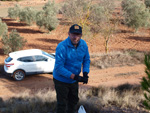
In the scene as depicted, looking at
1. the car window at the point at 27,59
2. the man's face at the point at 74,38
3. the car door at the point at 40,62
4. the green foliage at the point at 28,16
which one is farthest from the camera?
the green foliage at the point at 28,16

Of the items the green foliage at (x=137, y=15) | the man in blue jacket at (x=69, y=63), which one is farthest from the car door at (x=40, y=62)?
the green foliage at (x=137, y=15)

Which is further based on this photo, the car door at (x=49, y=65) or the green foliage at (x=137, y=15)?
the green foliage at (x=137, y=15)

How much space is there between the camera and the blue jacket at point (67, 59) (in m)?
3.19

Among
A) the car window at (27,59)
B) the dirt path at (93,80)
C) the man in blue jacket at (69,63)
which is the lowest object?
the dirt path at (93,80)

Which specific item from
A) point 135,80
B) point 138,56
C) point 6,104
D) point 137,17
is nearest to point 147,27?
point 137,17

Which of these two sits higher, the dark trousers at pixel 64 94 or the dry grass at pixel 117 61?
the dark trousers at pixel 64 94

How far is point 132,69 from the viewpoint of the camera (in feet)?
34.1

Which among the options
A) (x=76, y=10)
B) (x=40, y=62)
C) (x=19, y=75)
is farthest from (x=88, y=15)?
(x=19, y=75)

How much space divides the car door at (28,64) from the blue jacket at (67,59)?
6.60 m

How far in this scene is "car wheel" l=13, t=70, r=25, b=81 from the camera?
379 inches

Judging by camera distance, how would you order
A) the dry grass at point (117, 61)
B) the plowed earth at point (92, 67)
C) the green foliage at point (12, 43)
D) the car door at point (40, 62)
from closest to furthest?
the plowed earth at point (92, 67), the car door at point (40, 62), the dry grass at point (117, 61), the green foliage at point (12, 43)

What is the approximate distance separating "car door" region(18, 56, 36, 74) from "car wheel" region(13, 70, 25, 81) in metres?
0.24

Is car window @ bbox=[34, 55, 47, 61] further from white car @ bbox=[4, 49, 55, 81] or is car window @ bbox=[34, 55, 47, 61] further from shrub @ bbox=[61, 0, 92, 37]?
shrub @ bbox=[61, 0, 92, 37]

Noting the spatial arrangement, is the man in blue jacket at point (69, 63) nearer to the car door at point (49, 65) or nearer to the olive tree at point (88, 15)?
the car door at point (49, 65)
